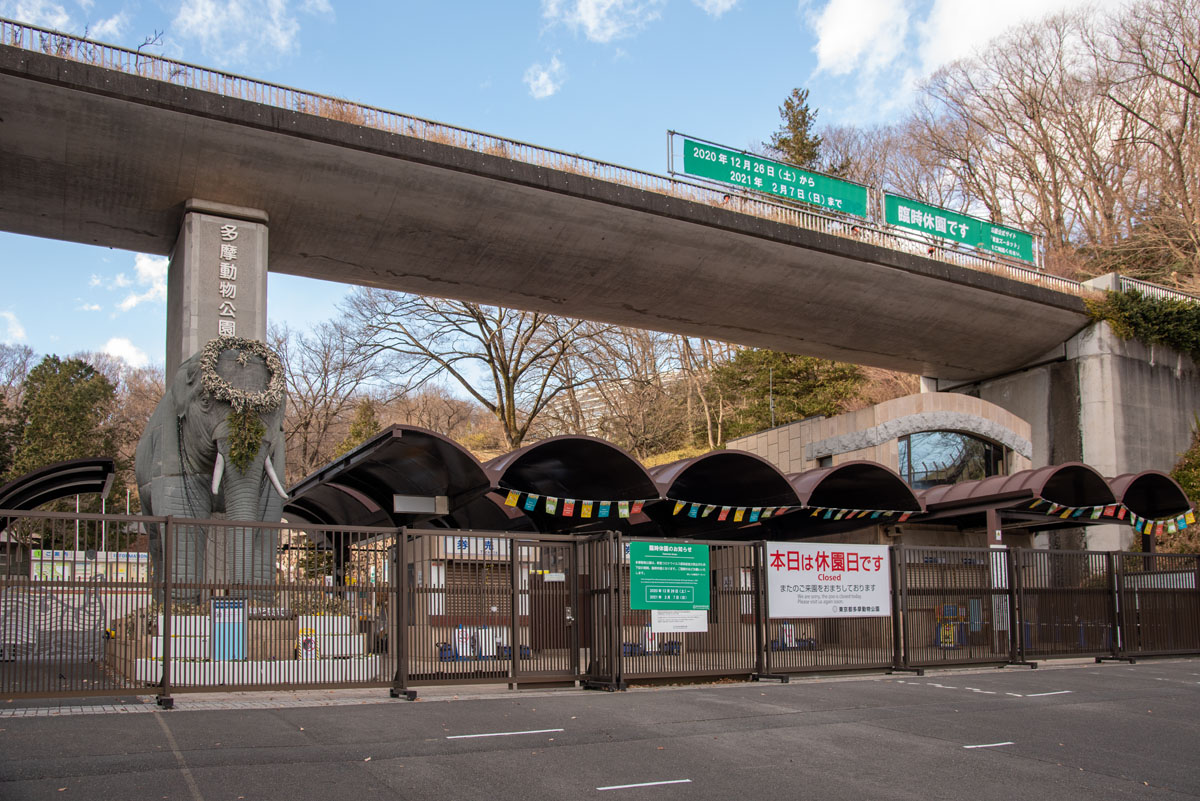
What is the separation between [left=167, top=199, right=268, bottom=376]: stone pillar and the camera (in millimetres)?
24672

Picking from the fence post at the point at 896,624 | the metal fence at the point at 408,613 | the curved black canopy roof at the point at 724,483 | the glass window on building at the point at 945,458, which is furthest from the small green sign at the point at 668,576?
the glass window on building at the point at 945,458

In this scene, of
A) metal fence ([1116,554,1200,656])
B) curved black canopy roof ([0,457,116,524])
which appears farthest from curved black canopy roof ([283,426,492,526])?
metal fence ([1116,554,1200,656])

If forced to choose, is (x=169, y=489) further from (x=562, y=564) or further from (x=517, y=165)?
(x=517, y=165)

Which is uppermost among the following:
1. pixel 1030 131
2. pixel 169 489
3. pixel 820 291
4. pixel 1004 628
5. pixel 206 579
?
pixel 1030 131

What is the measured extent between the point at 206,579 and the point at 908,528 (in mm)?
19996

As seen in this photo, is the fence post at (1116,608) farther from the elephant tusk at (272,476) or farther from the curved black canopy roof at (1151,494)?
the elephant tusk at (272,476)

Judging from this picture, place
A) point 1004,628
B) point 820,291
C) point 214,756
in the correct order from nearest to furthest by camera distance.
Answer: point 214,756
point 1004,628
point 820,291

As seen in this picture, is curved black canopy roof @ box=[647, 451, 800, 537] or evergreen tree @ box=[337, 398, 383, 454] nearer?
curved black canopy roof @ box=[647, 451, 800, 537]

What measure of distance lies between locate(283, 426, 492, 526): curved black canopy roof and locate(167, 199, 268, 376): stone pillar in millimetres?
4258

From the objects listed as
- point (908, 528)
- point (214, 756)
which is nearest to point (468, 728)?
point (214, 756)

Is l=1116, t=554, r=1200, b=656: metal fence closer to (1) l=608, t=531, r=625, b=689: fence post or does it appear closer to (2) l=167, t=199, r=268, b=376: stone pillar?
(1) l=608, t=531, r=625, b=689: fence post

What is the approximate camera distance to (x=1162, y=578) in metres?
21.7

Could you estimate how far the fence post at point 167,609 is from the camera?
443 inches

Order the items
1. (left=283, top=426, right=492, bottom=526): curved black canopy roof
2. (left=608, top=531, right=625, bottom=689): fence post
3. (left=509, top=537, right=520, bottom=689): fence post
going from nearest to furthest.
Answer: (left=509, top=537, right=520, bottom=689): fence post, (left=608, top=531, right=625, bottom=689): fence post, (left=283, top=426, right=492, bottom=526): curved black canopy roof
